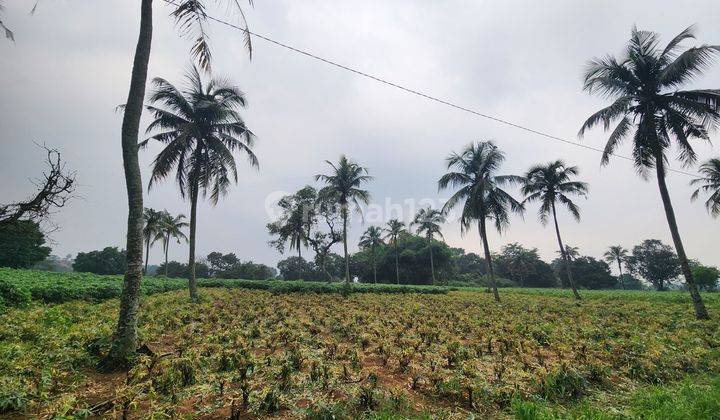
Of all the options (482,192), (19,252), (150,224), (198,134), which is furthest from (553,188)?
(19,252)

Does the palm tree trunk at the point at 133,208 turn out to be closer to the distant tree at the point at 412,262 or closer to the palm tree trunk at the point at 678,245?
the palm tree trunk at the point at 678,245

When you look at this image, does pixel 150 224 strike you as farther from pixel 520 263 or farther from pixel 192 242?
pixel 520 263

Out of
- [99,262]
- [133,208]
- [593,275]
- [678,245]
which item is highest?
[99,262]

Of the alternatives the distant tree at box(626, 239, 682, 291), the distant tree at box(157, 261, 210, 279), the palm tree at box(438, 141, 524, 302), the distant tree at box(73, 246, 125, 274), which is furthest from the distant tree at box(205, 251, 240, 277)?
the distant tree at box(626, 239, 682, 291)

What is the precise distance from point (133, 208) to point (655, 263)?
287 feet

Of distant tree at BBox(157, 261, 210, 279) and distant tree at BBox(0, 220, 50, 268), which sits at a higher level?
distant tree at BBox(0, 220, 50, 268)

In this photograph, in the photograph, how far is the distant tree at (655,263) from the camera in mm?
64312

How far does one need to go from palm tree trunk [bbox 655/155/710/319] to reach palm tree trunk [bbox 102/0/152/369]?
1716cm

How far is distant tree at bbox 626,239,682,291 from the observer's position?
211 feet

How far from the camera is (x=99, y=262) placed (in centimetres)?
5378

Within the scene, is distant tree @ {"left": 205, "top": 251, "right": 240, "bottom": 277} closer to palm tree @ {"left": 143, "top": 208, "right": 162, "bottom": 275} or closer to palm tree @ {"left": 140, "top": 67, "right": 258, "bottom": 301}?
palm tree @ {"left": 143, "top": 208, "right": 162, "bottom": 275}

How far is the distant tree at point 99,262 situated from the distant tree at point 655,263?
9757 cm

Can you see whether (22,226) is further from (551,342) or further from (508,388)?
(551,342)

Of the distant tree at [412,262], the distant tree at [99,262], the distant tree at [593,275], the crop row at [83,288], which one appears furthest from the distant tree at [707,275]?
the distant tree at [99,262]
